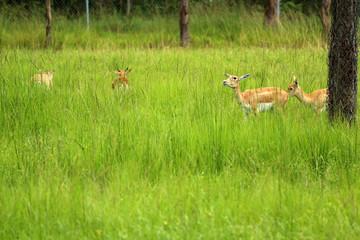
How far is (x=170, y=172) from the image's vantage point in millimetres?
3531

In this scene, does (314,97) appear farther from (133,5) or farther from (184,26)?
(133,5)

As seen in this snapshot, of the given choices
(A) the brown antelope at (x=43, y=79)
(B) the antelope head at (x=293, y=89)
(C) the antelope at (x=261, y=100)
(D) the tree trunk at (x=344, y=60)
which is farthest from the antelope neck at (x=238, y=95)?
(A) the brown antelope at (x=43, y=79)

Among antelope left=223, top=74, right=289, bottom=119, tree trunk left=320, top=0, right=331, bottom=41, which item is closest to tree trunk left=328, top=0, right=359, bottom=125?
antelope left=223, top=74, right=289, bottom=119

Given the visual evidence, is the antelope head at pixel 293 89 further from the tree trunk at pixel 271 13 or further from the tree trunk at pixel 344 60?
the tree trunk at pixel 271 13

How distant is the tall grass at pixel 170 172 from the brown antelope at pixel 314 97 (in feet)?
0.97

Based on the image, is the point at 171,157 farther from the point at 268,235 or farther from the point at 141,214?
the point at 268,235

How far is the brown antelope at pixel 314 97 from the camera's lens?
5.19 m

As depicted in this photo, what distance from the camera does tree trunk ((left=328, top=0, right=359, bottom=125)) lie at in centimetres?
437

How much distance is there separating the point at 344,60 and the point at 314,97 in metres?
1.07

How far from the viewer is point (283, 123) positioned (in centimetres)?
408

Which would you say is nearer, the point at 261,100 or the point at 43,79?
the point at 261,100

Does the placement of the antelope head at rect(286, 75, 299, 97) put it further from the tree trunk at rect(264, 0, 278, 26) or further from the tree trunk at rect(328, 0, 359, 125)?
the tree trunk at rect(264, 0, 278, 26)

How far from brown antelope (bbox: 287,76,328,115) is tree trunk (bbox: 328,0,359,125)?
0.59m

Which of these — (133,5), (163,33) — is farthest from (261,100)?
(133,5)
